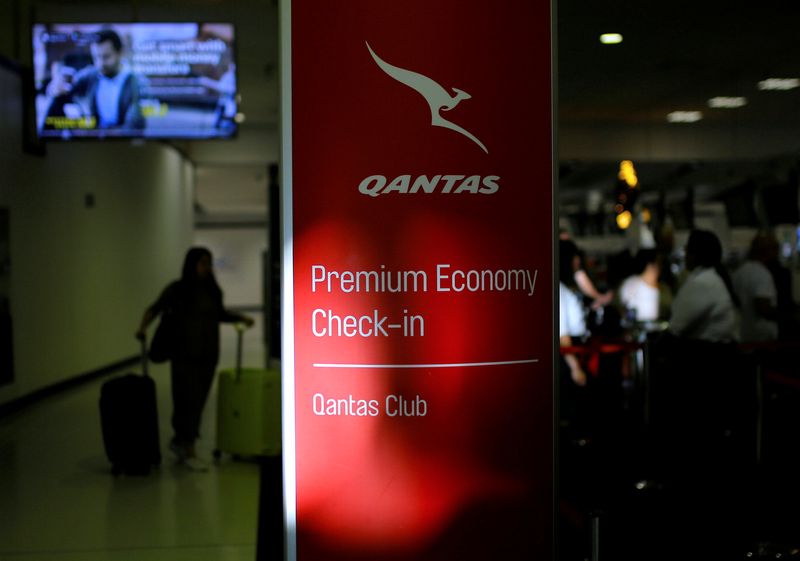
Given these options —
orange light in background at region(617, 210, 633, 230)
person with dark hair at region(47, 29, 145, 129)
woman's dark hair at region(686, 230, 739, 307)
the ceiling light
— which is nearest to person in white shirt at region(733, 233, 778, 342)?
woman's dark hair at region(686, 230, 739, 307)

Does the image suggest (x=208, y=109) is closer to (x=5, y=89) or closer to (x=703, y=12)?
(x=5, y=89)

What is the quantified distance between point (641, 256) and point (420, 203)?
23.1 feet

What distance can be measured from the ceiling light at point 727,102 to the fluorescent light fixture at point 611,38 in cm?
392

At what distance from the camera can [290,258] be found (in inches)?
104

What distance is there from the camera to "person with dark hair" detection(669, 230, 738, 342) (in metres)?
6.01

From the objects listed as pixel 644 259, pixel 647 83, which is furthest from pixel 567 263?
pixel 647 83

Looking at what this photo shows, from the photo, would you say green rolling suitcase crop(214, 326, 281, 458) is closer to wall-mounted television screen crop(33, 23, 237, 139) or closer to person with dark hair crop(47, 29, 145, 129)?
wall-mounted television screen crop(33, 23, 237, 139)

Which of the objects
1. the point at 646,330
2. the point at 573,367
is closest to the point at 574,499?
the point at 573,367

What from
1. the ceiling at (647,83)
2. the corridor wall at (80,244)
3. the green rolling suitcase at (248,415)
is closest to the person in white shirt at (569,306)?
the ceiling at (647,83)

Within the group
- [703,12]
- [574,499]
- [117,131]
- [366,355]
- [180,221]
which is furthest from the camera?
[180,221]

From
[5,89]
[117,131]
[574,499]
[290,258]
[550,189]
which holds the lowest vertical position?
[574,499]

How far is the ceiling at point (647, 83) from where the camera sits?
8.95m

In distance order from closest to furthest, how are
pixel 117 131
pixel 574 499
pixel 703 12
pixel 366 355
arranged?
pixel 366 355 < pixel 574 499 < pixel 117 131 < pixel 703 12

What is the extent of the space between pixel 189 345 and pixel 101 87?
2.37 metres
